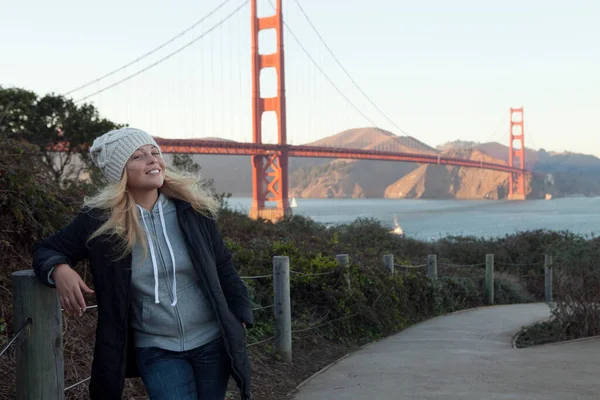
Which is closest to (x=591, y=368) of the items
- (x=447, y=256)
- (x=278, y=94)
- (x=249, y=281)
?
(x=249, y=281)

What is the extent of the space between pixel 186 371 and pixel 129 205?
1.88 feet

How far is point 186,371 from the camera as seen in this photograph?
7.71 ft

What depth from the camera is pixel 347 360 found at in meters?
5.62

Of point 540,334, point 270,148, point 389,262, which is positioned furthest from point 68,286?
point 270,148

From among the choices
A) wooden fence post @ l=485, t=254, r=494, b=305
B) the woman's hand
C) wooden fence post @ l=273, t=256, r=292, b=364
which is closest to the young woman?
the woman's hand

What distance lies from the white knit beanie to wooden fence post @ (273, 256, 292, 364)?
314cm

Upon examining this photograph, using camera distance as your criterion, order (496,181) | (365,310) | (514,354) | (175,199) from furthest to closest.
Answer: (496,181) → (365,310) → (514,354) → (175,199)

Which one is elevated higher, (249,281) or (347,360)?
(249,281)

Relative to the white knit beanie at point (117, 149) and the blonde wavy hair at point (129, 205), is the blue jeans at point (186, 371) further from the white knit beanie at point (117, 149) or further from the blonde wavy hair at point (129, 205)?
the white knit beanie at point (117, 149)

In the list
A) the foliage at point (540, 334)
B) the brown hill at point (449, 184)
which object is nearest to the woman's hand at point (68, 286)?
the foliage at point (540, 334)

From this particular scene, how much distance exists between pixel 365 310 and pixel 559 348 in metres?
2.48

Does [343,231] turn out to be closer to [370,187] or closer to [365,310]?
[365,310]

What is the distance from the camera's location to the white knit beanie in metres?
2.39

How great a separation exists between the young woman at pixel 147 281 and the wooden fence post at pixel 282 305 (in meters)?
3.03
